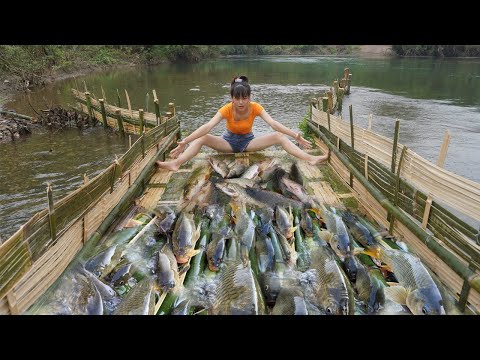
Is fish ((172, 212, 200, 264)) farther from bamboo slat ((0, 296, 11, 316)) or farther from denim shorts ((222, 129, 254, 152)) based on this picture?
denim shorts ((222, 129, 254, 152))

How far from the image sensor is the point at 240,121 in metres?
6.70

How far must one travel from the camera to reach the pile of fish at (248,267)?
10.4ft

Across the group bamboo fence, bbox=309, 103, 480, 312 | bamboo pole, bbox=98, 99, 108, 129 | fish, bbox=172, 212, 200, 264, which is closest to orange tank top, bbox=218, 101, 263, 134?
bamboo fence, bbox=309, 103, 480, 312

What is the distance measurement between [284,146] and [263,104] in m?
17.2

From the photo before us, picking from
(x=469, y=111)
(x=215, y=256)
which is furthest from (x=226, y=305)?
(x=469, y=111)

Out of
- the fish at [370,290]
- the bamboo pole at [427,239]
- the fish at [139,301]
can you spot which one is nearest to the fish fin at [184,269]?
the fish at [139,301]

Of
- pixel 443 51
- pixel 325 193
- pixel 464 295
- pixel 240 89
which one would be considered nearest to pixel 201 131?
pixel 240 89

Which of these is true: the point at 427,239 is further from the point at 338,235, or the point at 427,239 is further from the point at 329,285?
the point at 329,285

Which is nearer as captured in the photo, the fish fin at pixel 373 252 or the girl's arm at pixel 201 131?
the fish fin at pixel 373 252

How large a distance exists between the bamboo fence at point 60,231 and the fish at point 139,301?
0.78m

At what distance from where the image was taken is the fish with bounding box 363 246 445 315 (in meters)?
3.09

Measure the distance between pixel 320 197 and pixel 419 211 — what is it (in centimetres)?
182

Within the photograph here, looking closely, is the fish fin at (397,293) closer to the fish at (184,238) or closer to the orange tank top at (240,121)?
the fish at (184,238)

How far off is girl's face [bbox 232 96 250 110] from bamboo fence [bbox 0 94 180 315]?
1.86m
